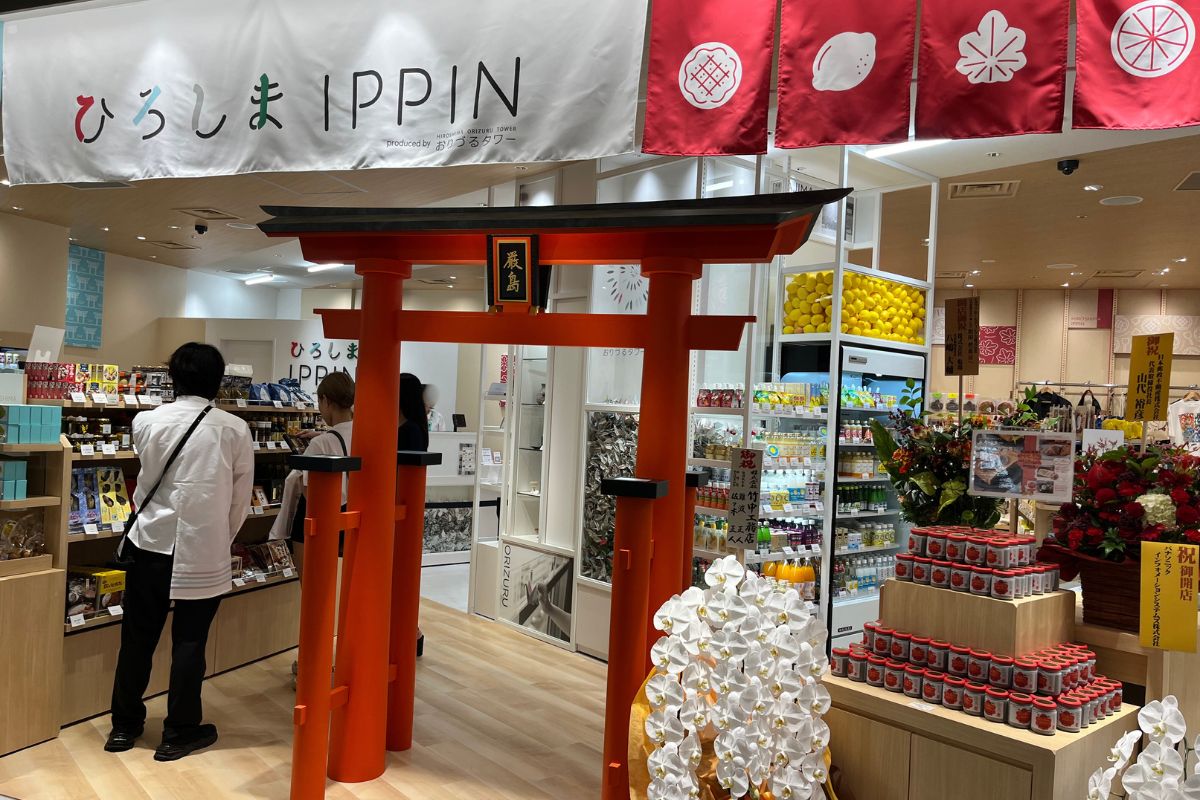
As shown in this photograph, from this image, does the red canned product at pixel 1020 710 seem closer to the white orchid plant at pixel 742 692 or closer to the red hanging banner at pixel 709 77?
the white orchid plant at pixel 742 692

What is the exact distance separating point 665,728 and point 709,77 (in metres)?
2.15

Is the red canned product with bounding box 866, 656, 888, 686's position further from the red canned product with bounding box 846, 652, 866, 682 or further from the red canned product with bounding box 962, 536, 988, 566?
the red canned product with bounding box 962, 536, 988, 566

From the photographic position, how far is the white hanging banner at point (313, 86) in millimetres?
3094

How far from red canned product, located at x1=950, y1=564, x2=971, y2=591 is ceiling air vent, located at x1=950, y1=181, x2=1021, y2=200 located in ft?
20.2

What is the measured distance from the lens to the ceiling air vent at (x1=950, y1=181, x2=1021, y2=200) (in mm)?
7816

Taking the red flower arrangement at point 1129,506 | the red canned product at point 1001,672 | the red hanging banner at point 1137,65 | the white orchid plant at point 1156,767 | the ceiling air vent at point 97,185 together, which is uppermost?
the ceiling air vent at point 97,185

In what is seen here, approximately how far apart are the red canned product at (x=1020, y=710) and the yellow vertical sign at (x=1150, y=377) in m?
1.23

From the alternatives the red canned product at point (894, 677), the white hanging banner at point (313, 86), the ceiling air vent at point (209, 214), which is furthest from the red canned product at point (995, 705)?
the ceiling air vent at point (209, 214)

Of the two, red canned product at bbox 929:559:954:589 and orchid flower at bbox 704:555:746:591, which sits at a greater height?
orchid flower at bbox 704:555:746:591

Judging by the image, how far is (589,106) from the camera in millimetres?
3064

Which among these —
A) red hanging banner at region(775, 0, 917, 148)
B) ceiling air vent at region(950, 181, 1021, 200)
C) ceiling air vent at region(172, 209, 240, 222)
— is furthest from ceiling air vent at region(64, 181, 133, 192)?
ceiling air vent at region(950, 181, 1021, 200)

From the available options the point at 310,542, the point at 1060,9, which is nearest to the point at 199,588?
the point at 310,542

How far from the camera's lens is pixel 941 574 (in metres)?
2.70

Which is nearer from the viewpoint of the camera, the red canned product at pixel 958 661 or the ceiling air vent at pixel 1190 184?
the red canned product at pixel 958 661
